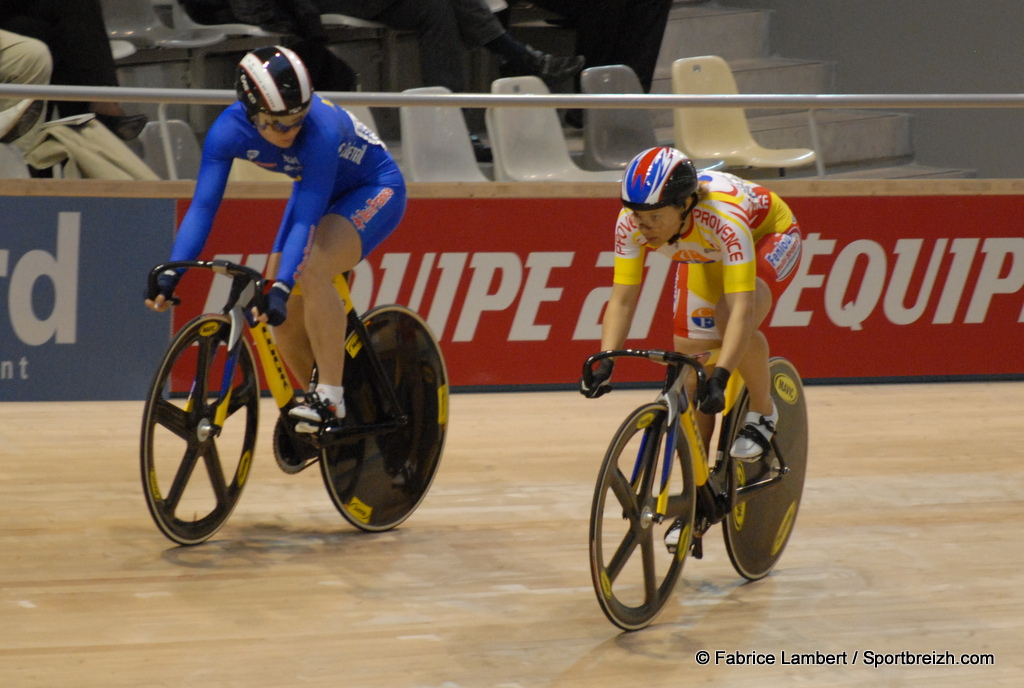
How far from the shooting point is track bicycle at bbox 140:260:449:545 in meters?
3.85

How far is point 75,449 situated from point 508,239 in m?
2.33

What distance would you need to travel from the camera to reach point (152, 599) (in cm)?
358

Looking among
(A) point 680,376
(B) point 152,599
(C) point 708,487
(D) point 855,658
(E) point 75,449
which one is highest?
(A) point 680,376

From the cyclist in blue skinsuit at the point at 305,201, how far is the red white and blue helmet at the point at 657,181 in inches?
41.6

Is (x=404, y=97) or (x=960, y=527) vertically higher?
(x=404, y=97)

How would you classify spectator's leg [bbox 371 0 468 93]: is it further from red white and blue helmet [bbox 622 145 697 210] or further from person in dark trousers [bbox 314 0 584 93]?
red white and blue helmet [bbox 622 145 697 210]

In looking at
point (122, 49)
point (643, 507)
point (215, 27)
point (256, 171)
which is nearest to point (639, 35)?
point (215, 27)

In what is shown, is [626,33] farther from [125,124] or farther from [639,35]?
[125,124]

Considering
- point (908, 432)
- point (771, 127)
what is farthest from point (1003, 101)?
point (908, 432)

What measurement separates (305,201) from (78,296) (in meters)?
2.52

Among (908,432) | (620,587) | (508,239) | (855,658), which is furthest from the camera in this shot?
(508,239)

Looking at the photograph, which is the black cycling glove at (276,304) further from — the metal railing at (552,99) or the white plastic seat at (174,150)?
the white plastic seat at (174,150)

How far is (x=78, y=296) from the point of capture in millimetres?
5816

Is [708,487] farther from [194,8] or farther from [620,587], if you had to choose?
[194,8]
